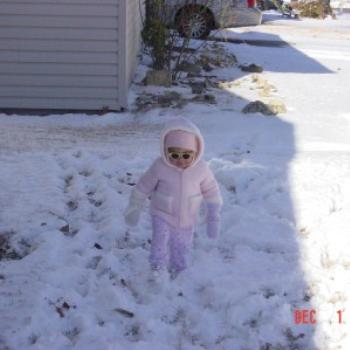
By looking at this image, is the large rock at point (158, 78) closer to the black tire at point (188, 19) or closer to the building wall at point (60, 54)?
the black tire at point (188, 19)

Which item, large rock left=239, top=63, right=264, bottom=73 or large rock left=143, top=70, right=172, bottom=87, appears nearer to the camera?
large rock left=143, top=70, right=172, bottom=87

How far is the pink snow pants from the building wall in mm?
4337

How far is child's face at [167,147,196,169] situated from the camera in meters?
3.44

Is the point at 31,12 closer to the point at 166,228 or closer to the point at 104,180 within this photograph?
the point at 104,180

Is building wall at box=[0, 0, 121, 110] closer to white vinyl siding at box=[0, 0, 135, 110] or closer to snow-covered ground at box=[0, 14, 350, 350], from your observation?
white vinyl siding at box=[0, 0, 135, 110]

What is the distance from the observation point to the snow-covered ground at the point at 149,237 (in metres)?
3.24

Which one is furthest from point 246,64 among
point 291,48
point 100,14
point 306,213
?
point 306,213

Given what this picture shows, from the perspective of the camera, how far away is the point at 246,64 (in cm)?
1195

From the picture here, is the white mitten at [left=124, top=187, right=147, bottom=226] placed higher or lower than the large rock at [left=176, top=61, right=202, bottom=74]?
higher

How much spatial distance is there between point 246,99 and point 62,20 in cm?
281

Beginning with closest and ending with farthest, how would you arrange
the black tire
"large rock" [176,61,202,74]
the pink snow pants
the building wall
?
the pink snow pants
the building wall
the black tire
"large rock" [176,61,202,74]
